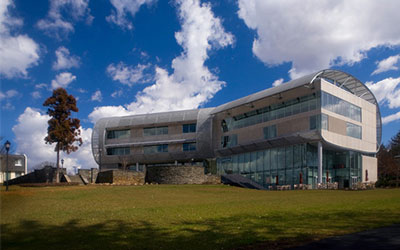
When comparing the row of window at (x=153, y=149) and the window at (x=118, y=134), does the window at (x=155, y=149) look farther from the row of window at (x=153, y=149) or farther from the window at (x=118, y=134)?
the window at (x=118, y=134)

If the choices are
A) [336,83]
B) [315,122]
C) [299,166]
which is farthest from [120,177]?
[336,83]

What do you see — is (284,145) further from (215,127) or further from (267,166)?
(215,127)

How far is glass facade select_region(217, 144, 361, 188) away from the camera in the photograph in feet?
144

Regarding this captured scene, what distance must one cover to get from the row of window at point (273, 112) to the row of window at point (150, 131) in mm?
7313

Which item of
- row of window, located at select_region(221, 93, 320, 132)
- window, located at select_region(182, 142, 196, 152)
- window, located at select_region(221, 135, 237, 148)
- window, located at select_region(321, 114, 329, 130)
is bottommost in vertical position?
window, located at select_region(182, 142, 196, 152)

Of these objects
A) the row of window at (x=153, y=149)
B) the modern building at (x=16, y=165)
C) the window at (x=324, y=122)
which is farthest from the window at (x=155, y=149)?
the modern building at (x=16, y=165)

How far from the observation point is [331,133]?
43.1 m

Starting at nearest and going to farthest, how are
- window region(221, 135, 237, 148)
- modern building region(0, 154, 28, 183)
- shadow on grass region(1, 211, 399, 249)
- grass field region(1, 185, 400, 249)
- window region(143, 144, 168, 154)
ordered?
shadow on grass region(1, 211, 399, 249) → grass field region(1, 185, 400, 249) → window region(221, 135, 237, 148) → window region(143, 144, 168, 154) → modern building region(0, 154, 28, 183)

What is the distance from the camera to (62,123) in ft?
139

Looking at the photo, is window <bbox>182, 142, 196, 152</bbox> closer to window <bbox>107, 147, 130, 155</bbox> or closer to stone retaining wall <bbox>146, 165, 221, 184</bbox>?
window <bbox>107, 147, 130, 155</bbox>

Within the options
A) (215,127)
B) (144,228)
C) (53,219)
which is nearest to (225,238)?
(144,228)

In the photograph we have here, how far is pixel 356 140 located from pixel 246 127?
48.0ft

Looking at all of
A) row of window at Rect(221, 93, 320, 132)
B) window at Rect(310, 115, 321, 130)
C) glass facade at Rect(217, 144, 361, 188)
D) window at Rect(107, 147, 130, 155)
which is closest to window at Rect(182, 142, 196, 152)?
row of window at Rect(221, 93, 320, 132)

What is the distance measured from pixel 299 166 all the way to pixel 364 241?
117ft
